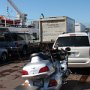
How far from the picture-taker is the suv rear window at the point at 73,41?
12.1 m

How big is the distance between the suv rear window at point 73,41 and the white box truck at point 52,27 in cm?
927

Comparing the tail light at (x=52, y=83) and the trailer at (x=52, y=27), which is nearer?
the tail light at (x=52, y=83)

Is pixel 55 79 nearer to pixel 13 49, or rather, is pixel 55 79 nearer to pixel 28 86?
pixel 28 86

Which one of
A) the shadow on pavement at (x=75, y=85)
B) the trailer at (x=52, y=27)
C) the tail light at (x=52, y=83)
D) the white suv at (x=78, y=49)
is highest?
the trailer at (x=52, y=27)

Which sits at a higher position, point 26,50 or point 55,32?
point 55,32

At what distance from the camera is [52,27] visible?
2244cm

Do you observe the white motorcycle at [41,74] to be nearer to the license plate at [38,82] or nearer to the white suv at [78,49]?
the license plate at [38,82]

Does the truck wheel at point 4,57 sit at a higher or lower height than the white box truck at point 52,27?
lower

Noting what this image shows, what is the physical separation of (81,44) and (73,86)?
102 inches

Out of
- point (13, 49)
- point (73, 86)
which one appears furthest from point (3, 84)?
point (13, 49)

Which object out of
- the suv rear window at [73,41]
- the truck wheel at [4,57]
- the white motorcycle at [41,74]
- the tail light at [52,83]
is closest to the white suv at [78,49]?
the suv rear window at [73,41]

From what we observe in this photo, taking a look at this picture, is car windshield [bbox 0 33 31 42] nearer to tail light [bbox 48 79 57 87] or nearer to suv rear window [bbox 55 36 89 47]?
suv rear window [bbox 55 36 89 47]

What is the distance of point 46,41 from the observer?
22625 mm

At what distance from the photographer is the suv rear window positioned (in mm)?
12115
